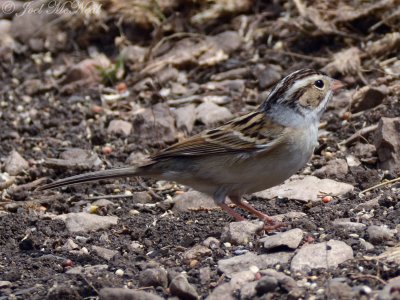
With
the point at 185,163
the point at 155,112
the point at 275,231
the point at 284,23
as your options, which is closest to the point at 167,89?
the point at 155,112

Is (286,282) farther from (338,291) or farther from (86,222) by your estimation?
(86,222)

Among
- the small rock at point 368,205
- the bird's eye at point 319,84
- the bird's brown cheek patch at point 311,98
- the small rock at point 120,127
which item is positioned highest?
the bird's eye at point 319,84

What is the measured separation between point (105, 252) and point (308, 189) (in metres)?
1.68

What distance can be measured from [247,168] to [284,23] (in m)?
3.29

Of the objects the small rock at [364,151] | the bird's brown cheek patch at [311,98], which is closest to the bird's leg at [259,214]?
the bird's brown cheek patch at [311,98]

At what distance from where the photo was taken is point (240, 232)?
17.7 ft

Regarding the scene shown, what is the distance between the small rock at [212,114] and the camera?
8000 millimetres

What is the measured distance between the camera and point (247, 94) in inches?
332

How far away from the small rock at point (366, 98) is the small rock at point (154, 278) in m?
3.34

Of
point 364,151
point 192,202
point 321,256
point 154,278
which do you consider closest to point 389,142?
point 364,151

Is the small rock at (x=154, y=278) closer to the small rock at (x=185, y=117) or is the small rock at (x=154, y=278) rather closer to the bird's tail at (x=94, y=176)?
the bird's tail at (x=94, y=176)

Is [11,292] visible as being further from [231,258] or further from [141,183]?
[141,183]

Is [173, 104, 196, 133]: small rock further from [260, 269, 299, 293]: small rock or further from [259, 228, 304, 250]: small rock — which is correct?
[260, 269, 299, 293]: small rock

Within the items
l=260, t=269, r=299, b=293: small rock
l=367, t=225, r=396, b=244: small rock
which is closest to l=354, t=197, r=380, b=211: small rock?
l=367, t=225, r=396, b=244: small rock
